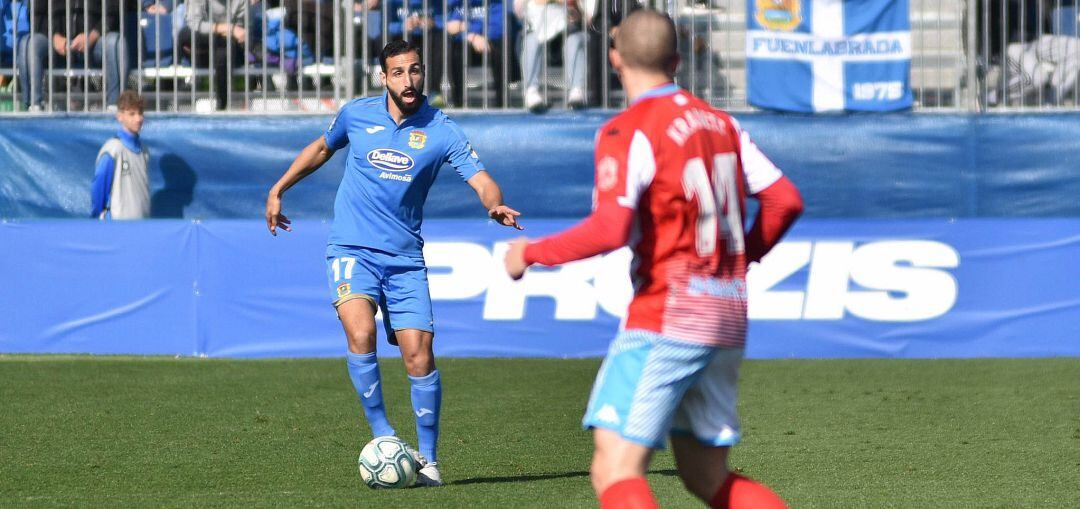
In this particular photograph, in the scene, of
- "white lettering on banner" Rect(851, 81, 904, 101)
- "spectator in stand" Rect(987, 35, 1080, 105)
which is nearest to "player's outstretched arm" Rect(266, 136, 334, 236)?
"white lettering on banner" Rect(851, 81, 904, 101)

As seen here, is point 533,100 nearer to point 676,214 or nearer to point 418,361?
point 418,361

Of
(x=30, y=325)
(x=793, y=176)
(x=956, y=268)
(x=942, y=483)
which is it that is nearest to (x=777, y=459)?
(x=942, y=483)

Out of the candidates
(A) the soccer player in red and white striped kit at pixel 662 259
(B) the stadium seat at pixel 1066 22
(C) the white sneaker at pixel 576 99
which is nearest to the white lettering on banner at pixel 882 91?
(B) the stadium seat at pixel 1066 22

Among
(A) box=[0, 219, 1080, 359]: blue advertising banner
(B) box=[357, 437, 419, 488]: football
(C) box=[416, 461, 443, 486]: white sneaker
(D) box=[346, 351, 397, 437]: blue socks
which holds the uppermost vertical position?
(D) box=[346, 351, 397, 437]: blue socks

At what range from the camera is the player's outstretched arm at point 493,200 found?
641 centimetres

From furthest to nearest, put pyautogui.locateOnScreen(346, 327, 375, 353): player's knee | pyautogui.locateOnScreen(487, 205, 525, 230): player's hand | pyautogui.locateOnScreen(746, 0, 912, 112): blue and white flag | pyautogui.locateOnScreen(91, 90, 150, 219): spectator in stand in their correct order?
pyautogui.locateOnScreen(746, 0, 912, 112): blue and white flag, pyautogui.locateOnScreen(91, 90, 150, 219): spectator in stand, pyautogui.locateOnScreen(346, 327, 375, 353): player's knee, pyautogui.locateOnScreen(487, 205, 525, 230): player's hand

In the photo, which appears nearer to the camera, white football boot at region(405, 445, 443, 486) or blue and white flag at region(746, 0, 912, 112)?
white football boot at region(405, 445, 443, 486)

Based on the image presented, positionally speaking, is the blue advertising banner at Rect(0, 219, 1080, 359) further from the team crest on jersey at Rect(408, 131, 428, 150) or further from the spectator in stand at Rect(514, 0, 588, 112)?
the team crest on jersey at Rect(408, 131, 428, 150)

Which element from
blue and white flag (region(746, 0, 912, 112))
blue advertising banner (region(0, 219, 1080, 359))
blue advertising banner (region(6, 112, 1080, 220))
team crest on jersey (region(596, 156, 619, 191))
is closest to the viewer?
team crest on jersey (region(596, 156, 619, 191))

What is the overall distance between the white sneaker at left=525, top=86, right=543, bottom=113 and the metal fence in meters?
0.01

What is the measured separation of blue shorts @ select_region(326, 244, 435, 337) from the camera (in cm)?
695

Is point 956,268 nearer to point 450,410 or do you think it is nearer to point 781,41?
point 781,41

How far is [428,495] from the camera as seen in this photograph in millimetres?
6430

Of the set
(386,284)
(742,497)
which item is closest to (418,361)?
(386,284)
